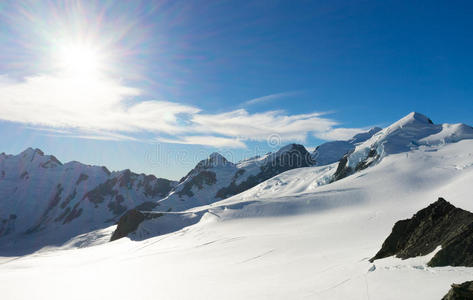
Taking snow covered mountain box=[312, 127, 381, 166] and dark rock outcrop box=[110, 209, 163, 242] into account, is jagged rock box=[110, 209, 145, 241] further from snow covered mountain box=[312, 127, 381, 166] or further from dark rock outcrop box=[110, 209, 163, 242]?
snow covered mountain box=[312, 127, 381, 166]

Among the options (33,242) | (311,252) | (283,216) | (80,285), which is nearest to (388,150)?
(283,216)

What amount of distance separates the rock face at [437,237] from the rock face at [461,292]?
6.60 feet

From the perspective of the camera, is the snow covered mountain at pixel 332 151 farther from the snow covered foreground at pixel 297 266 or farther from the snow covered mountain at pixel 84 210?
the snow covered foreground at pixel 297 266

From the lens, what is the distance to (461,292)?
533 centimetres

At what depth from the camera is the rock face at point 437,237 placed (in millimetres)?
7406

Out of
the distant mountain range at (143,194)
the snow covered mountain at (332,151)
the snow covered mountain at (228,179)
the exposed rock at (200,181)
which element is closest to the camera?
the snow covered mountain at (332,151)

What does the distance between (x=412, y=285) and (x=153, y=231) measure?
4025 centimetres

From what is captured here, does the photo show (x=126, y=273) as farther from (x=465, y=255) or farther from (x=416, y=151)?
(x=416, y=151)

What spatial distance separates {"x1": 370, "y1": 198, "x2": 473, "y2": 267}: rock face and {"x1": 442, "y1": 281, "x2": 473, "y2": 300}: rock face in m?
2.01

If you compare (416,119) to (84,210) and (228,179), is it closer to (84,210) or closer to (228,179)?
(228,179)

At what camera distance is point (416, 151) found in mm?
41281

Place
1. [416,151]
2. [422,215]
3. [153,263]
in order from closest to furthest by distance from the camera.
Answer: [422,215]
[153,263]
[416,151]

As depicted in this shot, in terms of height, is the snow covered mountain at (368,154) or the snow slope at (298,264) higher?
the snow covered mountain at (368,154)

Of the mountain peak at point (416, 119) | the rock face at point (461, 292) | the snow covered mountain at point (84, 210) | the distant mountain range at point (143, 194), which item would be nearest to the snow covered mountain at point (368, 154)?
the mountain peak at point (416, 119)
